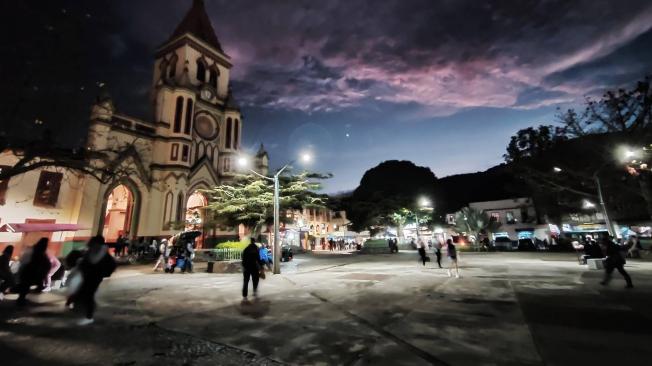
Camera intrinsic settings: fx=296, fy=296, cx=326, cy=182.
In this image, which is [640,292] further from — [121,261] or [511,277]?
[121,261]

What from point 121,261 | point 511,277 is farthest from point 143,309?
point 121,261

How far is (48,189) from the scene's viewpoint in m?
21.5

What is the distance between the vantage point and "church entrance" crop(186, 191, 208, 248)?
2923cm

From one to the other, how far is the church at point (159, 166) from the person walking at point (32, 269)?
273 inches

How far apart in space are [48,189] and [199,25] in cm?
2981

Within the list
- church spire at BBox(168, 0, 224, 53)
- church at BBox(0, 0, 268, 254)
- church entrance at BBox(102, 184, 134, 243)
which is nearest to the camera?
church at BBox(0, 0, 268, 254)

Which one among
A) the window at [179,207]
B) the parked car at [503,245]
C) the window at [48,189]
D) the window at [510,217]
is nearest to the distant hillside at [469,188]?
the window at [510,217]

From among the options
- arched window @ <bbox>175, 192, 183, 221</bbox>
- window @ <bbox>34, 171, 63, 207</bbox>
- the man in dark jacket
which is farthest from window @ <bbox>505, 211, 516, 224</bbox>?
window @ <bbox>34, 171, 63, 207</bbox>

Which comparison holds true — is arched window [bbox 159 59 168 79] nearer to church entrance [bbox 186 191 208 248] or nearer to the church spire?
the church spire

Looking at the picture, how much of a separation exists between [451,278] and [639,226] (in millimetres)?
39221

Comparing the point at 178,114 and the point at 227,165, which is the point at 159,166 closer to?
the point at 178,114

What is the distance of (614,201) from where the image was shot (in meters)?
30.6

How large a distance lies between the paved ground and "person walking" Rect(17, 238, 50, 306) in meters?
0.46

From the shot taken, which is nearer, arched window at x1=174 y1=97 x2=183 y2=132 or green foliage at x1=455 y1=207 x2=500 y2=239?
arched window at x1=174 y1=97 x2=183 y2=132
